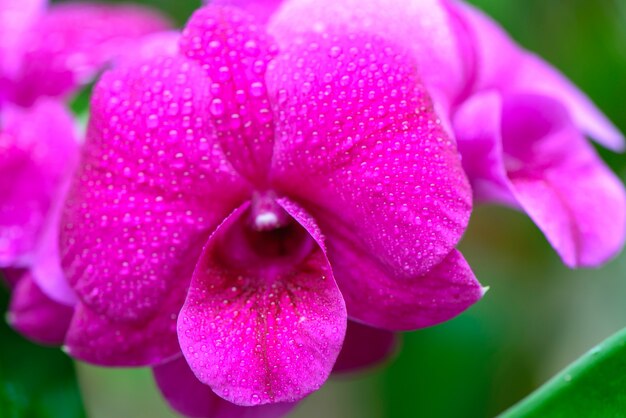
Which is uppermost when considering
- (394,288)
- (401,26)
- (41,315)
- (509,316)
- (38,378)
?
(401,26)

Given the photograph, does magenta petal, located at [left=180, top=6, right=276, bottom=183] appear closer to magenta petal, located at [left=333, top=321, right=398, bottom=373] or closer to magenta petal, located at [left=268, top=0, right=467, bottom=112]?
magenta petal, located at [left=268, top=0, right=467, bottom=112]

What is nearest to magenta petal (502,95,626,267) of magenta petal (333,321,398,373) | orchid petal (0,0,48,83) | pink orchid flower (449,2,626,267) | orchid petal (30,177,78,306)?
pink orchid flower (449,2,626,267)

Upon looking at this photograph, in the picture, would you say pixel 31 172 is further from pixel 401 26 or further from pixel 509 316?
pixel 509 316

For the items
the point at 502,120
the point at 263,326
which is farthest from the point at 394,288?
the point at 502,120

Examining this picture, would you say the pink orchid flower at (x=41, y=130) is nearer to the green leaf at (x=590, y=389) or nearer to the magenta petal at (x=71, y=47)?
the magenta petal at (x=71, y=47)

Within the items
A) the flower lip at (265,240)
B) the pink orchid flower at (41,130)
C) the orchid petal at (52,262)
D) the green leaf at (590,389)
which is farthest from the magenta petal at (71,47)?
the green leaf at (590,389)

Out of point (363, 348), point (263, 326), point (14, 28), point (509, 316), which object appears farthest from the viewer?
point (509, 316)

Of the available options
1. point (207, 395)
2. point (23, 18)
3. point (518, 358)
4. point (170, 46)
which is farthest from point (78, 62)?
point (518, 358)
